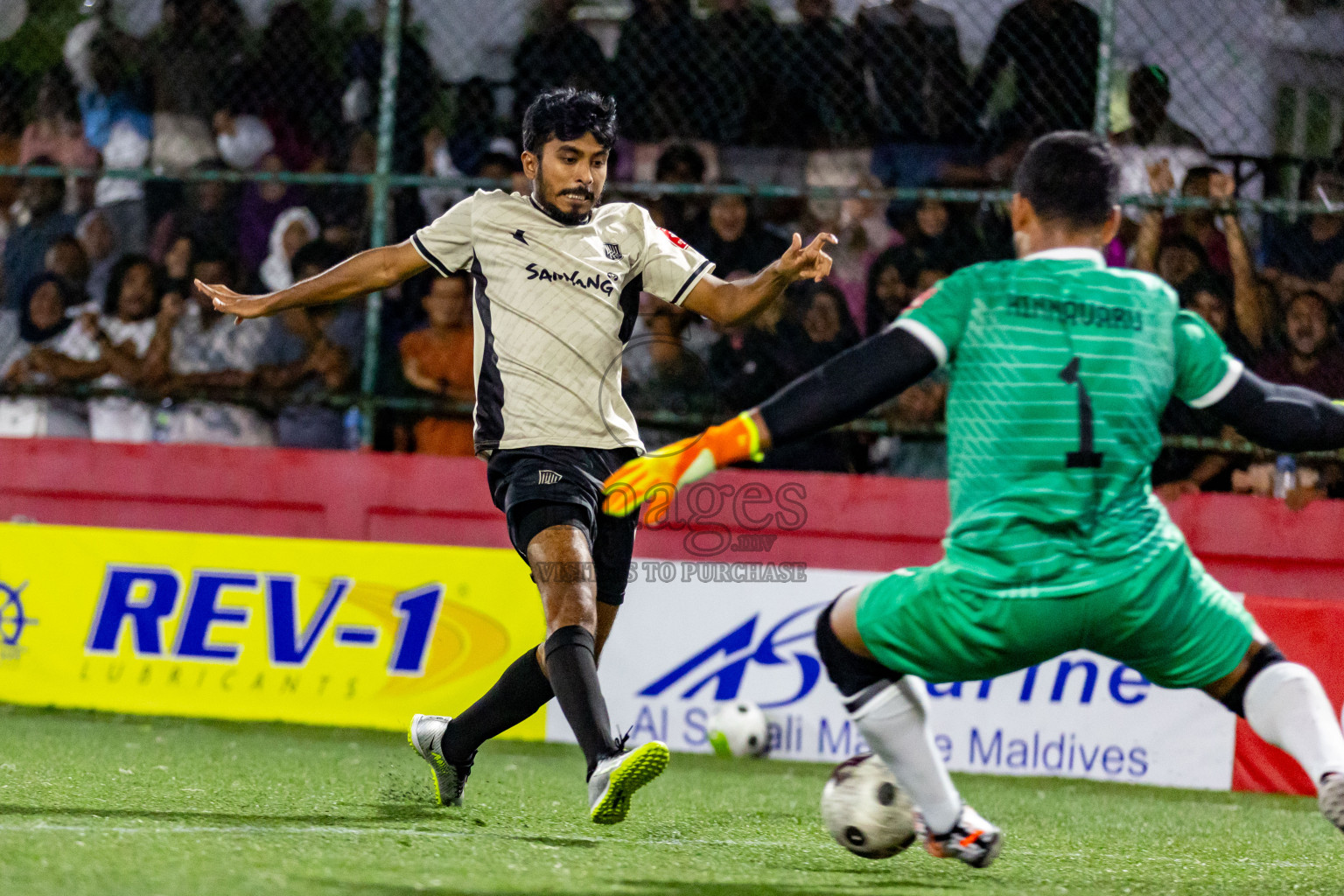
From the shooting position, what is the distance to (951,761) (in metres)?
7.23

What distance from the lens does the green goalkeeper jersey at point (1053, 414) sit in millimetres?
3436

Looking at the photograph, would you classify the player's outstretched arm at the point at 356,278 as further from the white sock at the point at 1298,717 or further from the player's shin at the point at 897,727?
the white sock at the point at 1298,717

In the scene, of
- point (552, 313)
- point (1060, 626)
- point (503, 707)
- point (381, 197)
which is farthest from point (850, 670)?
point (381, 197)

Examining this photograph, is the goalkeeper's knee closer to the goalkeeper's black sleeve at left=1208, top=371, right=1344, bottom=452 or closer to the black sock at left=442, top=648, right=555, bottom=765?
the goalkeeper's black sleeve at left=1208, top=371, right=1344, bottom=452

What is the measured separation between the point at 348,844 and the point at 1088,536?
1994 mm

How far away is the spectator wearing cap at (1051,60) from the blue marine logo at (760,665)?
2.82 metres

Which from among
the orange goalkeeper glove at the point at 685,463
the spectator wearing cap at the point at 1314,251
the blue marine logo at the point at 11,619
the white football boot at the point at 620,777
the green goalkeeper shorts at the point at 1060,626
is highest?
the spectator wearing cap at the point at 1314,251

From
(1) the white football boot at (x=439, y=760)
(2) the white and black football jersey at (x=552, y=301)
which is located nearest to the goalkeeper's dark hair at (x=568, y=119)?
(2) the white and black football jersey at (x=552, y=301)

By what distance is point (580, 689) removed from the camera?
173 inches

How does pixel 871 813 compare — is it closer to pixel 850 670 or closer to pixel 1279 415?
pixel 850 670

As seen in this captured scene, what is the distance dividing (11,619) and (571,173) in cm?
453

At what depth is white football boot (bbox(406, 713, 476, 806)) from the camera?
16.4 feet

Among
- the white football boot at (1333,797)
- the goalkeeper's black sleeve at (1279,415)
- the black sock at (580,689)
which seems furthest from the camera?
the black sock at (580,689)

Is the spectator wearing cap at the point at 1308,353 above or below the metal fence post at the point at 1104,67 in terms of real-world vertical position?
below
